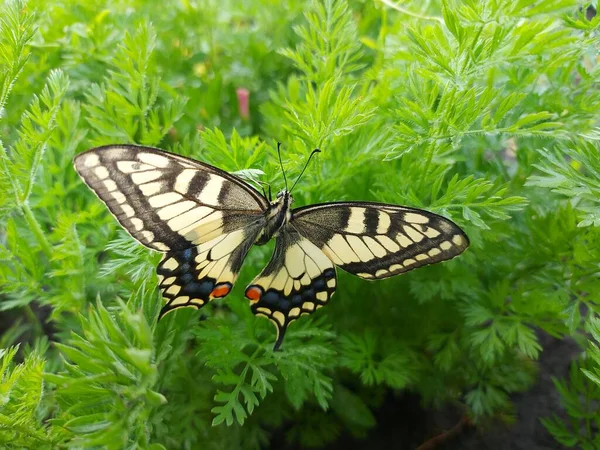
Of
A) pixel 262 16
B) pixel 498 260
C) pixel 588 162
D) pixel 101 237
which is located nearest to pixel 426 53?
pixel 588 162

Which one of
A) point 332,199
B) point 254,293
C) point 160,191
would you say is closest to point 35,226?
point 160,191

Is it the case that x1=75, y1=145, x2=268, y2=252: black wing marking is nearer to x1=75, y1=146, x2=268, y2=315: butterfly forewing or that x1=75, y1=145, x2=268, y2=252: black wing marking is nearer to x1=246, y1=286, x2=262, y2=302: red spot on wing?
x1=75, y1=146, x2=268, y2=315: butterfly forewing

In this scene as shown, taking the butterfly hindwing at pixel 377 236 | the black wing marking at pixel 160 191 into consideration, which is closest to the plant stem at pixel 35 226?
the black wing marking at pixel 160 191

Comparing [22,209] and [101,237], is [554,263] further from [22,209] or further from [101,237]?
[22,209]

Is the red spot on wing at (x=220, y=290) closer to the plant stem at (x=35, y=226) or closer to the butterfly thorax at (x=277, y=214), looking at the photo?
the butterfly thorax at (x=277, y=214)

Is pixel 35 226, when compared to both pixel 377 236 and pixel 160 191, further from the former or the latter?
pixel 377 236

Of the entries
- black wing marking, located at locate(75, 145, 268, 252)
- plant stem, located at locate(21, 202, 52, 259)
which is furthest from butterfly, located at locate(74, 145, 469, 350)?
plant stem, located at locate(21, 202, 52, 259)
